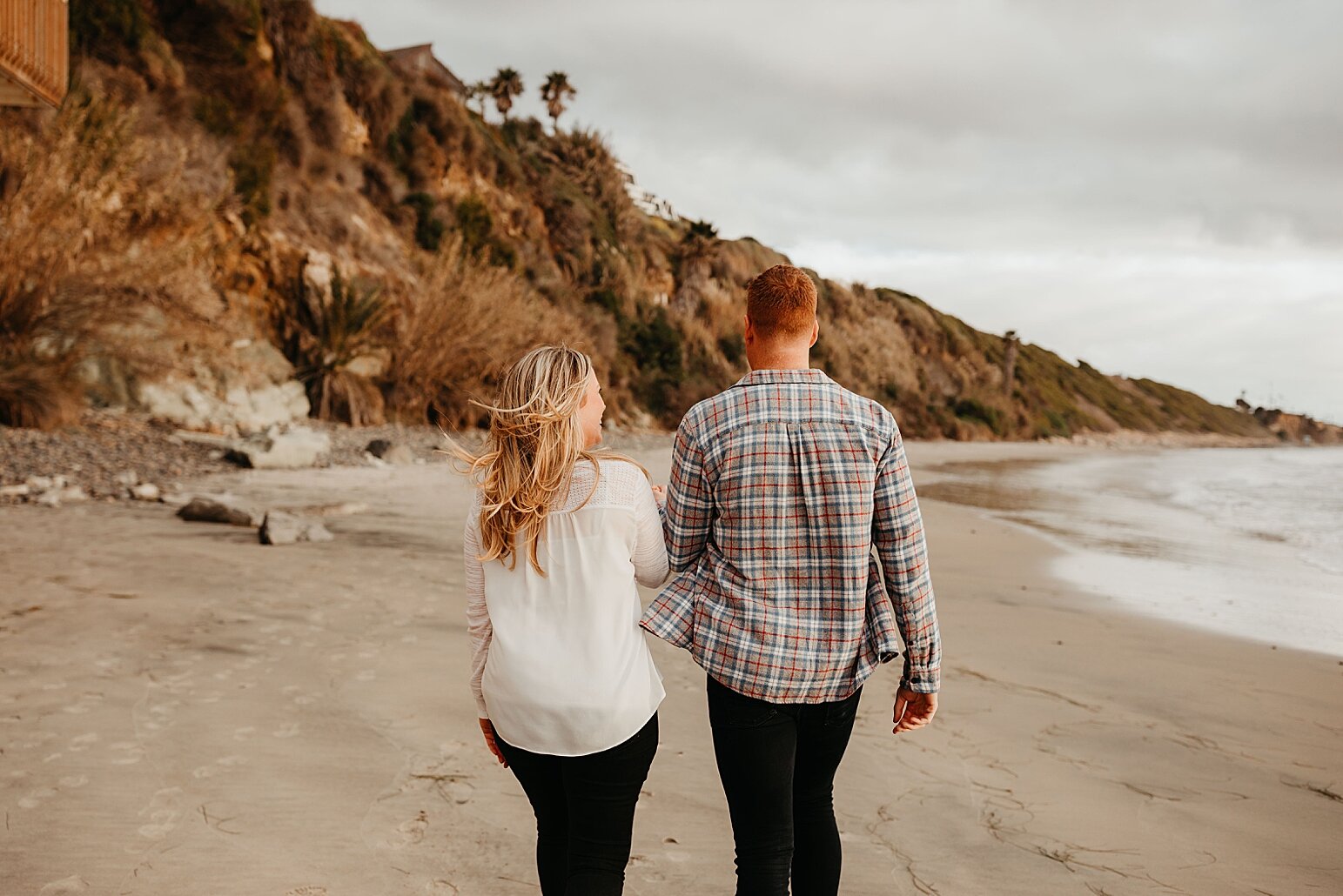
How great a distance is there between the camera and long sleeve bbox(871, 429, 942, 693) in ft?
6.62

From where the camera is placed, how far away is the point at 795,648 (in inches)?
76.8

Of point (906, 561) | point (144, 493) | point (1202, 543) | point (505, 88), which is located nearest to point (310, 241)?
point (144, 493)

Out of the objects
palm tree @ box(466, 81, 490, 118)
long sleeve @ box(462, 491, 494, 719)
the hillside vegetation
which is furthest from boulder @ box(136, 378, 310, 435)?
palm tree @ box(466, 81, 490, 118)

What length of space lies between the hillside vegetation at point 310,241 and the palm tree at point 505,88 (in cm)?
106

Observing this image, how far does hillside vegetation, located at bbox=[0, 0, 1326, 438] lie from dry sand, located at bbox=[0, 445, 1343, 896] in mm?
5008

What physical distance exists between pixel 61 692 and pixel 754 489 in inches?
122

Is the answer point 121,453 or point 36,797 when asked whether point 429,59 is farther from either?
point 36,797

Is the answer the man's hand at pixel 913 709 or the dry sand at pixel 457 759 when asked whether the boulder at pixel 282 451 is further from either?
the man's hand at pixel 913 709

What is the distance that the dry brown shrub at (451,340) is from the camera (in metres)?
17.7

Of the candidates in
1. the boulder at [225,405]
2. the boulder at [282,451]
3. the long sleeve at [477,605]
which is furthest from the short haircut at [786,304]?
the boulder at [225,405]

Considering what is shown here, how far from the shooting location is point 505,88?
37375 mm

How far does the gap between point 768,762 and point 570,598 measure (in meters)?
0.53

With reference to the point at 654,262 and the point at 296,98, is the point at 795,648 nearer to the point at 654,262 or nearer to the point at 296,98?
the point at 296,98

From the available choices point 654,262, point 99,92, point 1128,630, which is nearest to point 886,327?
point 654,262
